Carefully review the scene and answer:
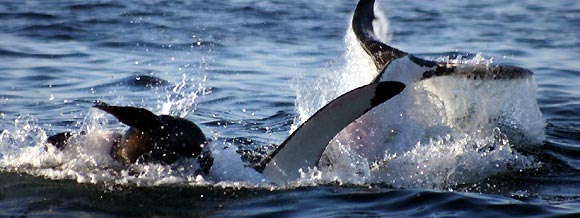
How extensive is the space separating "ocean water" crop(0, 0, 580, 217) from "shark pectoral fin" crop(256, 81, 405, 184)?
10 cm

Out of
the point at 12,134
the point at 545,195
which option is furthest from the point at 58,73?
the point at 545,195

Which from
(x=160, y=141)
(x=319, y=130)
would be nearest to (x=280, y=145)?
(x=319, y=130)

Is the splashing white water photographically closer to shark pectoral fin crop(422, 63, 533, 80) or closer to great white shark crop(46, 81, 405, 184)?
shark pectoral fin crop(422, 63, 533, 80)

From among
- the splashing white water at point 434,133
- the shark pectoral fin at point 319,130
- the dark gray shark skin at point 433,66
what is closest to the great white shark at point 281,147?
the shark pectoral fin at point 319,130

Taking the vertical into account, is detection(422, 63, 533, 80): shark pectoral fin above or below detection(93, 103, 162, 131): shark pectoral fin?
above

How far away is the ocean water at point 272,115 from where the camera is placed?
23.9ft

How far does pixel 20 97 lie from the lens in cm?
1214

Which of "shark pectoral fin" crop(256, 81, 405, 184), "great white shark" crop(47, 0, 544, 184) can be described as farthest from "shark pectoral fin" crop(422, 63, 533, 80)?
"shark pectoral fin" crop(256, 81, 405, 184)

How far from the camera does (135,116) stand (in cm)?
712

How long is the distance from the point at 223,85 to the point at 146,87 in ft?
3.18

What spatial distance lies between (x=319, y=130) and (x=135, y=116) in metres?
1.26

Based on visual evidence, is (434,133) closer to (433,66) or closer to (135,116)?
(433,66)

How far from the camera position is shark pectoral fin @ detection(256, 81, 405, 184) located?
742cm

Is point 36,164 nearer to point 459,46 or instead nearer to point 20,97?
point 20,97
